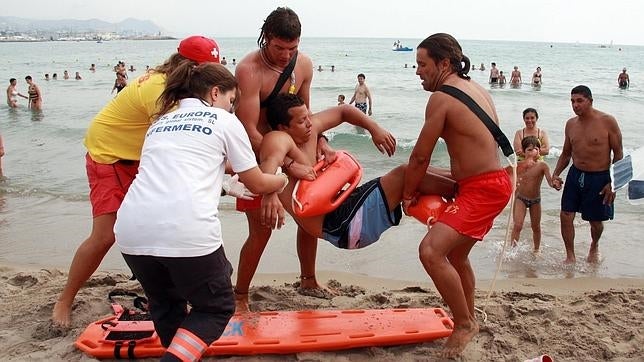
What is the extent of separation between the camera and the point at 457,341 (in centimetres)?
387

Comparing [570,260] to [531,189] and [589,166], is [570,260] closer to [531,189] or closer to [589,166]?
[531,189]

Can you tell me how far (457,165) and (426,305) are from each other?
1.49 meters

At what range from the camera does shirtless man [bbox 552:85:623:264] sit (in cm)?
659

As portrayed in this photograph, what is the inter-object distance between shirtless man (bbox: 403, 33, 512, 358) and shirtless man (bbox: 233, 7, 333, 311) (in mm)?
893

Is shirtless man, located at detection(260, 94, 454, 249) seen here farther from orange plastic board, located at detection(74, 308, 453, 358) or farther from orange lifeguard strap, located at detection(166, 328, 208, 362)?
orange lifeguard strap, located at detection(166, 328, 208, 362)

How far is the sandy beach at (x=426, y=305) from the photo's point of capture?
3914mm

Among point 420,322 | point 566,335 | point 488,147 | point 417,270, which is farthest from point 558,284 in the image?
point 488,147

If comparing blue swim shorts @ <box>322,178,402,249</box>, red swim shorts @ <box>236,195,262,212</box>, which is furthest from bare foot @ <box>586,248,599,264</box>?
red swim shorts @ <box>236,195,262,212</box>

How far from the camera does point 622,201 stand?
371 inches

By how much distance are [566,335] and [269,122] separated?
100 inches

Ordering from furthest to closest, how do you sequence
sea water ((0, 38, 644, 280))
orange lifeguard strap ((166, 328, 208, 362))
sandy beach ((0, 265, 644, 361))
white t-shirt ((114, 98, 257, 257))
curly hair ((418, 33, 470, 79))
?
1. sea water ((0, 38, 644, 280))
2. sandy beach ((0, 265, 644, 361))
3. curly hair ((418, 33, 470, 79))
4. orange lifeguard strap ((166, 328, 208, 362))
5. white t-shirt ((114, 98, 257, 257))

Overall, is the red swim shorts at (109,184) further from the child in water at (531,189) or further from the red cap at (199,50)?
the child in water at (531,189)

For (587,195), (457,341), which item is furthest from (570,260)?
(457,341)

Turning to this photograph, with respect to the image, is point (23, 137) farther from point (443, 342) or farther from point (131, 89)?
point (443, 342)
